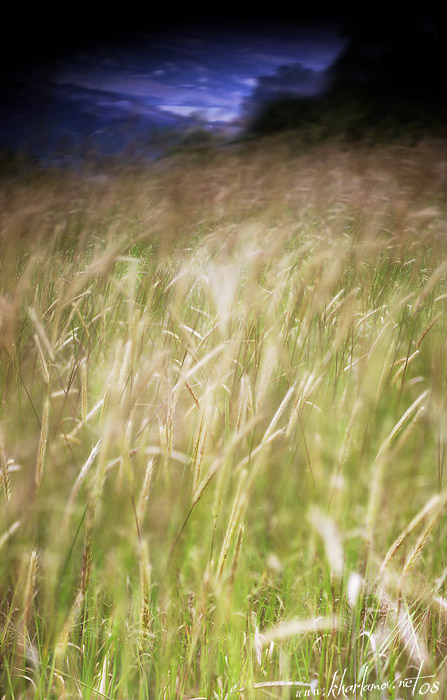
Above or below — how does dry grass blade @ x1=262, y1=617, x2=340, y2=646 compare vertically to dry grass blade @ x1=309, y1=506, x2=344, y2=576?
below

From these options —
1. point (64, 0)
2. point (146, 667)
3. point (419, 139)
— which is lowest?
point (146, 667)

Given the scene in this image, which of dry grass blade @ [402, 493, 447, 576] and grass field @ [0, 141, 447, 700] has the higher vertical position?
dry grass blade @ [402, 493, 447, 576]

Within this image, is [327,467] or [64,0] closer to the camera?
[327,467]

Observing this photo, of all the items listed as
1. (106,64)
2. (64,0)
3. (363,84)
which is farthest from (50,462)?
(363,84)

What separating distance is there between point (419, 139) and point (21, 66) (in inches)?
98.9

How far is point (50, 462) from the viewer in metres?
0.47

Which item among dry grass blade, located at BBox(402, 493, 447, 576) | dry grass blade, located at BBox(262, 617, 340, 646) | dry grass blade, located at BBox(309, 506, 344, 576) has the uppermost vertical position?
dry grass blade, located at BBox(402, 493, 447, 576)

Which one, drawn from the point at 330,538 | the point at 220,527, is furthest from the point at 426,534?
the point at 220,527

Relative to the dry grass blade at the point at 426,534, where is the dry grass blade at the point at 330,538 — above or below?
below

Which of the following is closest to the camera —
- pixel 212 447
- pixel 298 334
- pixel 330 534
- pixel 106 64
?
pixel 330 534

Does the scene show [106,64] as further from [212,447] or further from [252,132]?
[212,447]

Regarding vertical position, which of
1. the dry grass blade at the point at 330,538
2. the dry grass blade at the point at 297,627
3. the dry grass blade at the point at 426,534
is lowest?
the dry grass blade at the point at 297,627

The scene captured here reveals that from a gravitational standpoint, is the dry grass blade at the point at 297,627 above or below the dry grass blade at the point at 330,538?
below

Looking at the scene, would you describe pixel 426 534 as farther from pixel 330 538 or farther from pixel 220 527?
pixel 220 527
